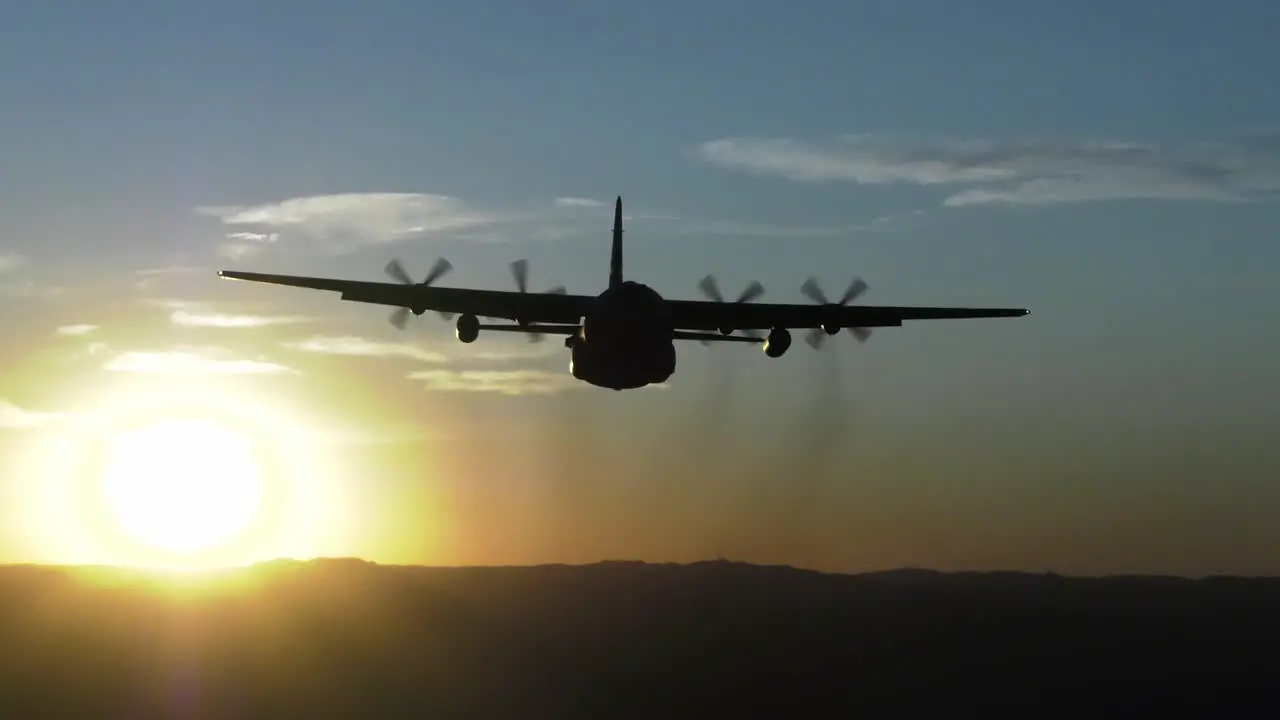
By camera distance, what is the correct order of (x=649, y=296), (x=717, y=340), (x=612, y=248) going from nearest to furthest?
(x=649, y=296) → (x=717, y=340) → (x=612, y=248)

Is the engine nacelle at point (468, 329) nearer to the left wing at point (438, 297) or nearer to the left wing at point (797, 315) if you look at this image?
the left wing at point (438, 297)

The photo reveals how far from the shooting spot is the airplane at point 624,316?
191 ft

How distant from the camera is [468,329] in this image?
62.2 metres

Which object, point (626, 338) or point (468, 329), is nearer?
point (626, 338)

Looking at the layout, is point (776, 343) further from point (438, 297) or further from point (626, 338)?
point (438, 297)

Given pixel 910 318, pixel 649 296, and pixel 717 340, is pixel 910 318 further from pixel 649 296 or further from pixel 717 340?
pixel 649 296

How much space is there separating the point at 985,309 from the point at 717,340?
48.8ft

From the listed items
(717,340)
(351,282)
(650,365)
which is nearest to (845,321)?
(717,340)

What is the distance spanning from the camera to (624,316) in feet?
190

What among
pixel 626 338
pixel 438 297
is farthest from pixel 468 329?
pixel 626 338

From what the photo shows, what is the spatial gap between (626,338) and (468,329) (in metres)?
8.19

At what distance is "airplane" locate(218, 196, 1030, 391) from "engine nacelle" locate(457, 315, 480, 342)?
0.04 m

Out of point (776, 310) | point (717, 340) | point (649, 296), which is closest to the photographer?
point (649, 296)

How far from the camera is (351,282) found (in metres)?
63.5
